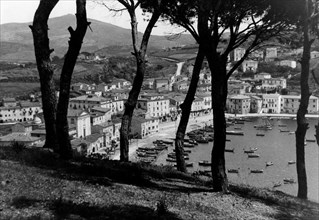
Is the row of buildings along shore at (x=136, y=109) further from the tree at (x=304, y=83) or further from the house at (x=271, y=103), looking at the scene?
the tree at (x=304, y=83)

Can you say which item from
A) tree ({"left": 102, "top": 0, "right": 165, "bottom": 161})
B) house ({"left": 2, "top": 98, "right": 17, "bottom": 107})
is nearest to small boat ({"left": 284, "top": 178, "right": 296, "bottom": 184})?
tree ({"left": 102, "top": 0, "right": 165, "bottom": 161})

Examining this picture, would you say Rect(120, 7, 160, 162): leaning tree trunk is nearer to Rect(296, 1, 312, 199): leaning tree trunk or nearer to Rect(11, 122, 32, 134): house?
Rect(296, 1, 312, 199): leaning tree trunk

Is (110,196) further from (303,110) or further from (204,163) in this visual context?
(204,163)

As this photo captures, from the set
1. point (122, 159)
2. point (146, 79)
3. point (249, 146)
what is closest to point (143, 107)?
point (249, 146)

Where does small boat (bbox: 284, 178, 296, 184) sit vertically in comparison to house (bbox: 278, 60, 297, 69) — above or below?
below

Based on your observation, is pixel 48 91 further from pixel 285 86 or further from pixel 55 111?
pixel 285 86

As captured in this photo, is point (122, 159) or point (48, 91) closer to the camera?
point (48, 91)
